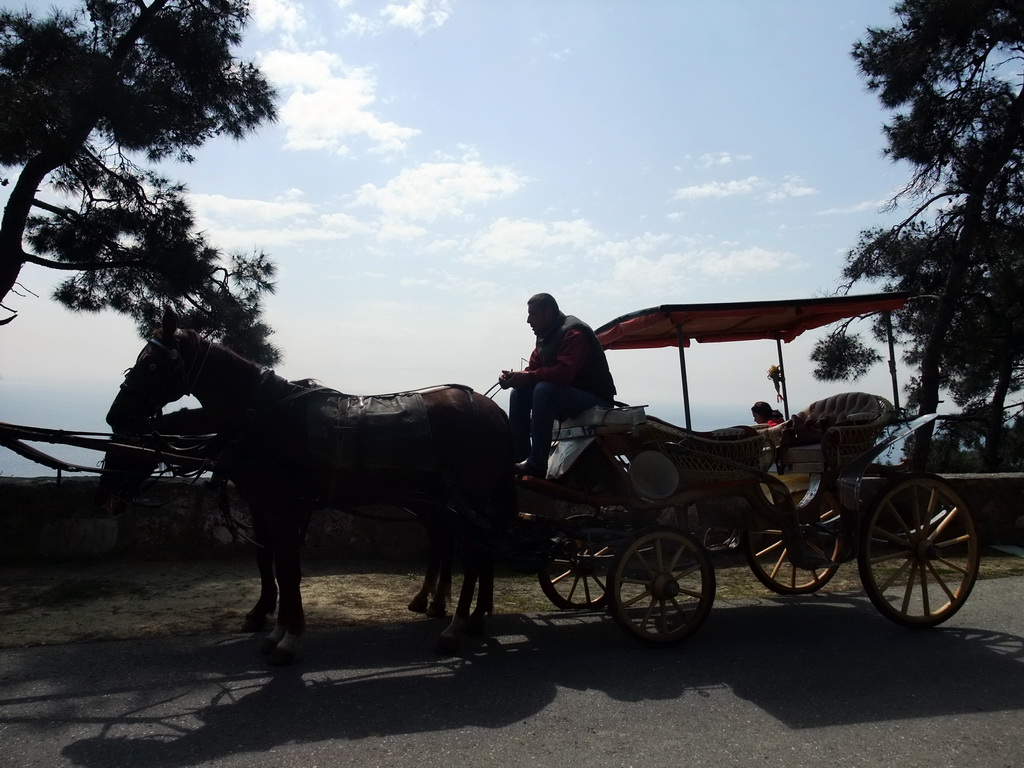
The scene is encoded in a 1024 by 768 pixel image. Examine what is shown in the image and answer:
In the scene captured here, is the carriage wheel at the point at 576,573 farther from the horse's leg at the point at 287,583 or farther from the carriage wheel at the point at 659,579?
the horse's leg at the point at 287,583

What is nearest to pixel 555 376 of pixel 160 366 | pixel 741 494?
pixel 741 494

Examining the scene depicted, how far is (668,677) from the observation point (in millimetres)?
4297

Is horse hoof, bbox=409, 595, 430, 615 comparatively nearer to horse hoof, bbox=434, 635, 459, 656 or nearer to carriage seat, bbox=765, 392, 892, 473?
horse hoof, bbox=434, 635, 459, 656

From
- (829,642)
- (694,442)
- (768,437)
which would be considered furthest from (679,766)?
(768,437)

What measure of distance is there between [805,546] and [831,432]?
2.78 ft

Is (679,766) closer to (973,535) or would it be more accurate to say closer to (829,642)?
(829,642)

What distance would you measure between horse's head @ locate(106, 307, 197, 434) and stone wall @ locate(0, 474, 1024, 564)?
5.79 feet

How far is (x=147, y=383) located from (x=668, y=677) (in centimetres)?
327

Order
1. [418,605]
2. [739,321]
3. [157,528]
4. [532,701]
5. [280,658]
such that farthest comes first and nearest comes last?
[157,528]
[739,321]
[418,605]
[280,658]
[532,701]

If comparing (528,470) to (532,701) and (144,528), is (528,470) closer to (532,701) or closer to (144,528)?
(532,701)

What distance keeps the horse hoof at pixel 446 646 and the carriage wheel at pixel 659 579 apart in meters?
0.94

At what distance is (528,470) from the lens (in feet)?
17.5

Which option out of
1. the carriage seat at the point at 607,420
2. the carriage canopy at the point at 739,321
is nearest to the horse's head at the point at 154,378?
the carriage seat at the point at 607,420

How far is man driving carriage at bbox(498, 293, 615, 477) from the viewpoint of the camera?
5.29 m
